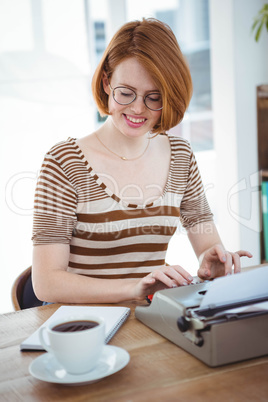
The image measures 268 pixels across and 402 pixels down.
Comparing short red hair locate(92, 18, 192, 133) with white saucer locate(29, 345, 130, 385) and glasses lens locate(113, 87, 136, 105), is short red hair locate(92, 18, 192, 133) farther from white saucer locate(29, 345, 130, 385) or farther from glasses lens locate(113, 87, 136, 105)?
white saucer locate(29, 345, 130, 385)

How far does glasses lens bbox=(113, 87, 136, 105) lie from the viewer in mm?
1355

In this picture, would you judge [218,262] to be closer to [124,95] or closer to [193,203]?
[193,203]

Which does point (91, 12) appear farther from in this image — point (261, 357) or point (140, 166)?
point (261, 357)

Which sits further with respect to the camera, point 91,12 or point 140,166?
point 91,12

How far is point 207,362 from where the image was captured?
81cm

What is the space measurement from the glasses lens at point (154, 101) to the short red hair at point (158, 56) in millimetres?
22

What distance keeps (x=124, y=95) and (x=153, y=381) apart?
0.83 m

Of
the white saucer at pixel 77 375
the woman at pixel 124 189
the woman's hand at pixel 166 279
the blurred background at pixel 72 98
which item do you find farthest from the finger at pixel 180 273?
the blurred background at pixel 72 98

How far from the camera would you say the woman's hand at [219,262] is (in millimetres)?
1221

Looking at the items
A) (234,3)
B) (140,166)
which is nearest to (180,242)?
(234,3)

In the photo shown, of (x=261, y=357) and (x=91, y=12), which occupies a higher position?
(x=91, y=12)

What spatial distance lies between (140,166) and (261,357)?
0.81 metres

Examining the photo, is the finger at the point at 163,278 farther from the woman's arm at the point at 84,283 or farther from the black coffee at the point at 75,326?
the black coffee at the point at 75,326

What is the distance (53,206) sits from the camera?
Result: 1.36 meters
